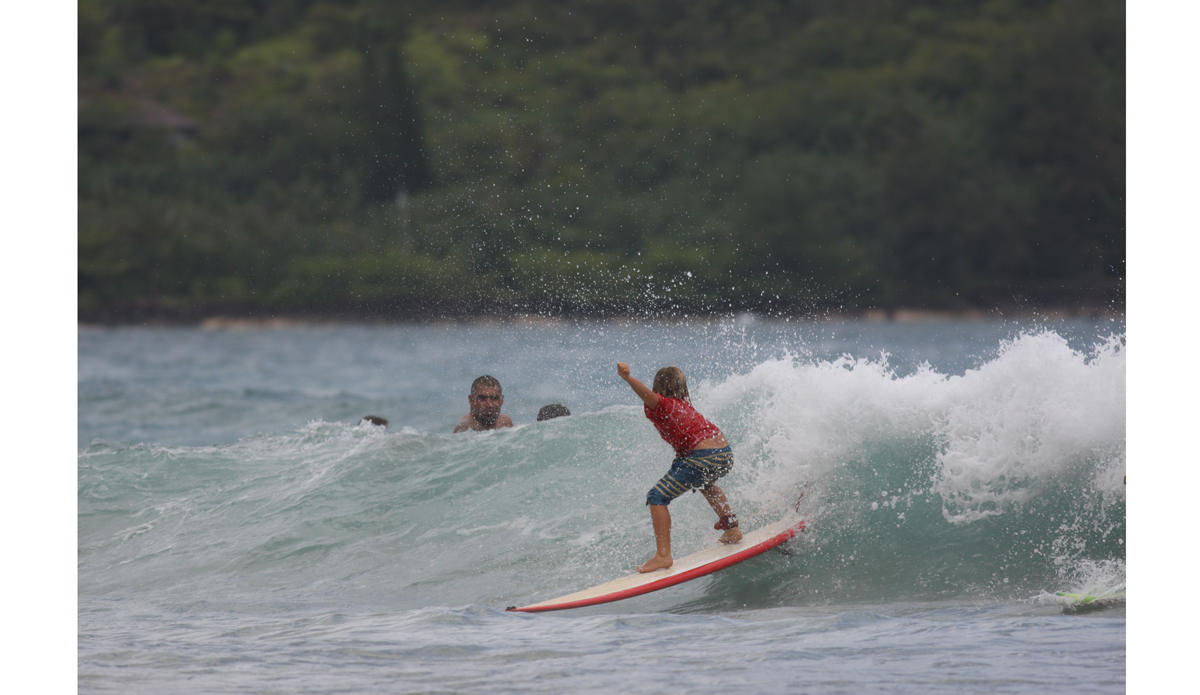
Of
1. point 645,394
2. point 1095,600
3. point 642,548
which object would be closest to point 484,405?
point 642,548

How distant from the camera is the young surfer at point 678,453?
7.48 m

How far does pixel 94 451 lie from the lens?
43.2 feet

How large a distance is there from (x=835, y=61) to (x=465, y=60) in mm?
26189

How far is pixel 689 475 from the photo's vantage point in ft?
24.6

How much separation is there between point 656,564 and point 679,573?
0.18 metres

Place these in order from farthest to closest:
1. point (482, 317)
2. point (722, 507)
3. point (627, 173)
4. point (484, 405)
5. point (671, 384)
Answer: point (627, 173) → point (482, 317) → point (484, 405) → point (722, 507) → point (671, 384)

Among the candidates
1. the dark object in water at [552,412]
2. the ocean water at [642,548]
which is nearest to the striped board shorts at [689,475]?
the ocean water at [642,548]

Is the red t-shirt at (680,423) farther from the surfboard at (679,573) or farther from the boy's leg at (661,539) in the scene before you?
the surfboard at (679,573)

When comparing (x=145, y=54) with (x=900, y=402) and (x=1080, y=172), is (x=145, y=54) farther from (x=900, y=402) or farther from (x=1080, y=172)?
(x=900, y=402)

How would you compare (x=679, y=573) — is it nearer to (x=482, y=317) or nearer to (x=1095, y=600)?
(x=1095, y=600)

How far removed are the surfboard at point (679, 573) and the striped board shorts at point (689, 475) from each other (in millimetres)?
463

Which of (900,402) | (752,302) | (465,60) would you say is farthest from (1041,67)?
(900,402)

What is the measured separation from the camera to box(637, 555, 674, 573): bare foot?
7.51 m

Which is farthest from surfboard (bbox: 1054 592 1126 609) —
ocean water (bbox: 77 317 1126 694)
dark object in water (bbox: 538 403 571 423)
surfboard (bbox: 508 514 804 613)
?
dark object in water (bbox: 538 403 571 423)
